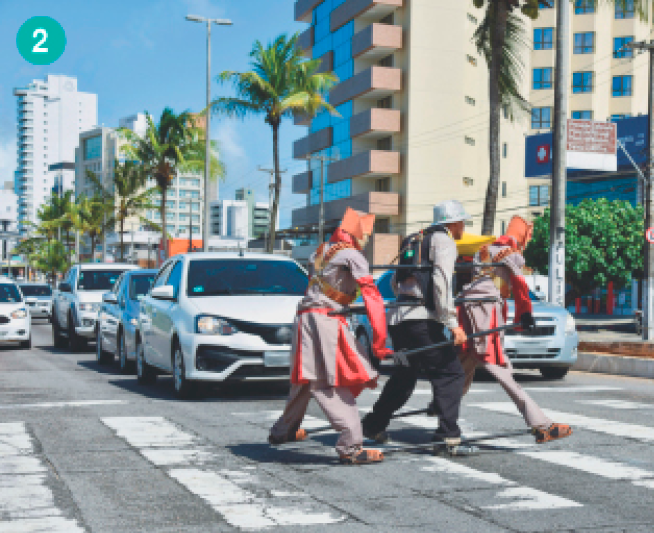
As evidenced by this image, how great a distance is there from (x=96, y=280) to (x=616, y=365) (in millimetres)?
11170

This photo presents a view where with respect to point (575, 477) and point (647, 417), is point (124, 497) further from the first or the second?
point (647, 417)

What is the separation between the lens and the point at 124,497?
5664 millimetres

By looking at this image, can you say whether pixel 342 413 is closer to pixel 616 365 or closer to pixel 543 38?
pixel 616 365

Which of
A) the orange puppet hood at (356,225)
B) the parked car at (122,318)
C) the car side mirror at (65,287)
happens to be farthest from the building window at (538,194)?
the orange puppet hood at (356,225)

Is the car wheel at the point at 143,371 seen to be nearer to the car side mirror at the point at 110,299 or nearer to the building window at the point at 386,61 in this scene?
the car side mirror at the point at 110,299

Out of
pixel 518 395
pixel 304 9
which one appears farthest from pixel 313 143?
pixel 518 395

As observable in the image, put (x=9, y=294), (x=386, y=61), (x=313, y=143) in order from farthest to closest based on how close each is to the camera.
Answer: (x=313, y=143) < (x=386, y=61) < (x=9, y=294)

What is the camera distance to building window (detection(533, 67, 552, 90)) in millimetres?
62497

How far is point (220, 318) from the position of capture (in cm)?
1017

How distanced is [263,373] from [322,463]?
11.0 ft

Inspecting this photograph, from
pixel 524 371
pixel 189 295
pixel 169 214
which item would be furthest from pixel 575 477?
pixel 169 214

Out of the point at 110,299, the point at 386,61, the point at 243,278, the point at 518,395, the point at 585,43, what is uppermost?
the point at 585,43

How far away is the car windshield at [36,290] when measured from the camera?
37.2m

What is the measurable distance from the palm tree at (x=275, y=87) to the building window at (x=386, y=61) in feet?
75.2
